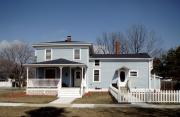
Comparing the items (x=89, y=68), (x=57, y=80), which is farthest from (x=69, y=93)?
(x=89, y=68)

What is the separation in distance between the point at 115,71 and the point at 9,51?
32.4 meters

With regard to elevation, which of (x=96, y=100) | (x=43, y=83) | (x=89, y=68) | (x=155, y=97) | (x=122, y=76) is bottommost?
(x=96, y=100)

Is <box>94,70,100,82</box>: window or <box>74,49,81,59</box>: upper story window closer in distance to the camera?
<box>74,49,81,59</box>: upper story window

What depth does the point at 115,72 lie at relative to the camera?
34.0 meters

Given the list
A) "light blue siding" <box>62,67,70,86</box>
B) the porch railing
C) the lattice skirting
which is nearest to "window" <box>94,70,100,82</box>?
"light blue siding" <box>62,67,70,86</box>

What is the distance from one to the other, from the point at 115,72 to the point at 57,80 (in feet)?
27.6

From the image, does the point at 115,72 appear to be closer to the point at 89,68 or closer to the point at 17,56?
the point at 89,68

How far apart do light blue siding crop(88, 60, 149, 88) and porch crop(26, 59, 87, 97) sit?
7.89 feet

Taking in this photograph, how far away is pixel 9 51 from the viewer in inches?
2293

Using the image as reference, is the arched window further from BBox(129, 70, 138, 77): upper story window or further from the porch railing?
the porch railing

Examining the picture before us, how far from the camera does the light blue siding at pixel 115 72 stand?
111 feet

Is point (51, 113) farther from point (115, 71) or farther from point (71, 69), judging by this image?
point (115, 71)

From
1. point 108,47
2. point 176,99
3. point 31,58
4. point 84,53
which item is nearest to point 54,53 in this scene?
point 84,53

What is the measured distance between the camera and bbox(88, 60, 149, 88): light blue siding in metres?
33.7
